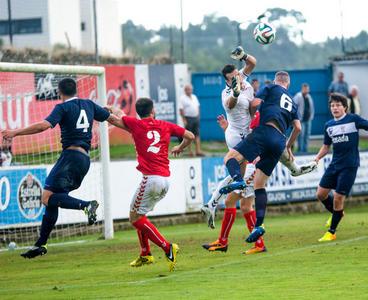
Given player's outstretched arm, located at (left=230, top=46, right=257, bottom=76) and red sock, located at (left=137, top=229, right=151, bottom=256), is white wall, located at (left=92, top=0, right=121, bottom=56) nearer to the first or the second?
player's outstretched arm, located at (left=230, top=46, right=257, bottom=76)

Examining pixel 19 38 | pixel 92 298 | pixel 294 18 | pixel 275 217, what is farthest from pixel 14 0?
pixel 92 298

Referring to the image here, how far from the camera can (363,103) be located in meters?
37.2

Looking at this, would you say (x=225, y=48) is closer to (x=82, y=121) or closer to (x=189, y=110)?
(x=189, y=110)

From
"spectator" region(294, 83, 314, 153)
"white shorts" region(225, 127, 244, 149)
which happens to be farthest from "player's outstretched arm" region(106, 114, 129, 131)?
"spectator" region(294, 83, 314, 153)

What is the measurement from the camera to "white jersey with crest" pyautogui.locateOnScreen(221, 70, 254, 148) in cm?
1650

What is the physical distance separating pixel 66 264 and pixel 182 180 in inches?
337

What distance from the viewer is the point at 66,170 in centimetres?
1588

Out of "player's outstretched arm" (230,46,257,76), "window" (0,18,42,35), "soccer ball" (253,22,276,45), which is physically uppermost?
"window" (0,18,42,35)

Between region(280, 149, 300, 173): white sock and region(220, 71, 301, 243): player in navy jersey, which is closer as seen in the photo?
region(220, 71, 301, 243): player in navy jersey

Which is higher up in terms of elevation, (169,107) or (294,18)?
Answer: (294,18)

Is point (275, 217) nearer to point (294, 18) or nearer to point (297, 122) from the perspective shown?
point (297, 122)

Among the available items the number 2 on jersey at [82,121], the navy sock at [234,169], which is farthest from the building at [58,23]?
the navy sock at [234,169]

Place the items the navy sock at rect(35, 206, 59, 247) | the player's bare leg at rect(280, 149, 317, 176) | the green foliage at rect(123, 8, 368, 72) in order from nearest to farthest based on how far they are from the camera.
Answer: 1. the navy sock at rect(35, 206, 59, 247)
2. the player's bare leg at rect(280, 149, 317, 176)
3. the green foliage at rect(123, 8, 368, 72)

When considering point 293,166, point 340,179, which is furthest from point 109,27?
A: point 293,166
